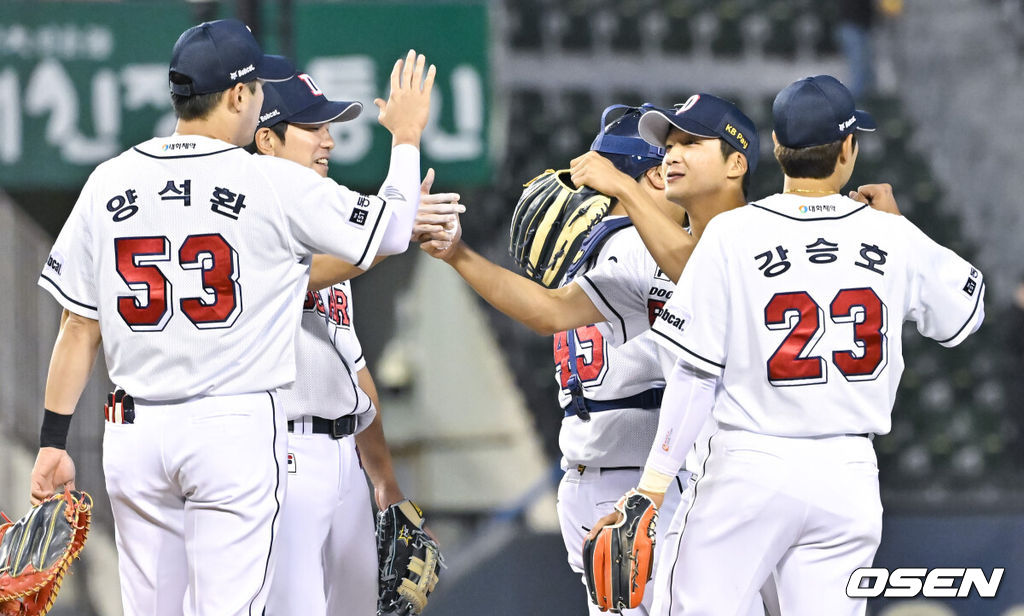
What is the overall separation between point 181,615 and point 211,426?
1.61 ft

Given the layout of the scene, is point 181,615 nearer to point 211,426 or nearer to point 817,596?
point 211,426

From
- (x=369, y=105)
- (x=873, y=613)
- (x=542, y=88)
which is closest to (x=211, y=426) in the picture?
(x=873, y=613)

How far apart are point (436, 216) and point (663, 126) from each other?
0.68 m

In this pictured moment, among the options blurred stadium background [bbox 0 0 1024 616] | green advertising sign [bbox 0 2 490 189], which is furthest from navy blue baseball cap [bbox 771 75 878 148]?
green advertising sign [bbox 0 2 490 189]

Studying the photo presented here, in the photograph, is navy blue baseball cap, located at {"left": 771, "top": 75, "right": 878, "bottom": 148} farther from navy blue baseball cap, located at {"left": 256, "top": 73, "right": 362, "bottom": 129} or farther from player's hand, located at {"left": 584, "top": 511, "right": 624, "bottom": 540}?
navy blue baseball cap, located at {"left": 256, "top": 73, "right": 362, "bottom": 129}

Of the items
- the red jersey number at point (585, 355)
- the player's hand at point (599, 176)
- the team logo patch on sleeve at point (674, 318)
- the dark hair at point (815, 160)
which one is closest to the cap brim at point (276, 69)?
the player's hand at point (599, 176)

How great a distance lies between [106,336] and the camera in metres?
3.15

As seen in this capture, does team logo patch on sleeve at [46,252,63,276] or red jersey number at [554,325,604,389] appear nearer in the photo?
team logo patch on sleeve at [46,252,63,276]

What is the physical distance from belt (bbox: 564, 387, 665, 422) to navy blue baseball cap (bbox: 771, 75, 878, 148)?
1.01 m

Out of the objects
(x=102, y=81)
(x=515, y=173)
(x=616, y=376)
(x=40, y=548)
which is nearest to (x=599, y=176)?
(x=616, y=376)

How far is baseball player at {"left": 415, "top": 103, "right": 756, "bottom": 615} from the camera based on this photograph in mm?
3768

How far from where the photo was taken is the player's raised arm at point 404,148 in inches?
128

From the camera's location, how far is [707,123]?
3.55m

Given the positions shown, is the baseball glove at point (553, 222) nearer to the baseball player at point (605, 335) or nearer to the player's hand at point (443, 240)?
the baseball player at point (605, 335)
